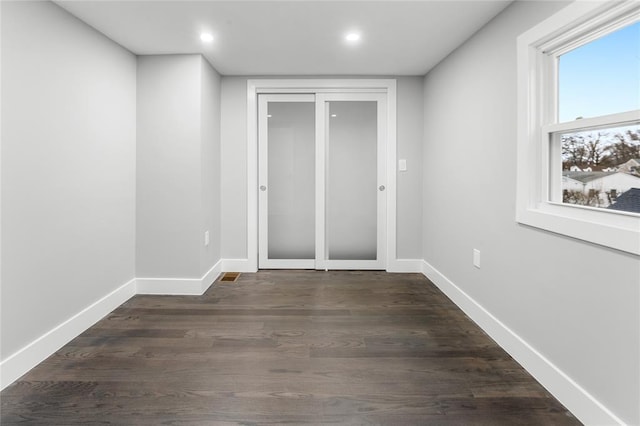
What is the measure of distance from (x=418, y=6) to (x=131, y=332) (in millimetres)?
3050

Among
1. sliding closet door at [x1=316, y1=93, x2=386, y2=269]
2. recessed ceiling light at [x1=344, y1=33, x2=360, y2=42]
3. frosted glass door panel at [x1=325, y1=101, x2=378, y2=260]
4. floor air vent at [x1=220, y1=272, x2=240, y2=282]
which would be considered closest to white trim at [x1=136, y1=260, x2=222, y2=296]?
floor air vent at [x1=220, y1=272, x2=240, y2=282]

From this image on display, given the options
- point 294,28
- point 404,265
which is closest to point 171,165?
point 294,28

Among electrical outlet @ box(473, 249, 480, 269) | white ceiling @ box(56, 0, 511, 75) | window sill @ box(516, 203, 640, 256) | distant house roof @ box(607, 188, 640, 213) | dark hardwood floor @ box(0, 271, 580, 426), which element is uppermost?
white ceiling @ box(56, 0, 511, 75)

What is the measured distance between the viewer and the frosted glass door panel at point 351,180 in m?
4.30

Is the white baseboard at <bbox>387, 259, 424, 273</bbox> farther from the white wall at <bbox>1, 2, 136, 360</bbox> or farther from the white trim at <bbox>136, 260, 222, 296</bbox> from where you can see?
the white wall at <bbox>1, 2, 136, 360</bbox>

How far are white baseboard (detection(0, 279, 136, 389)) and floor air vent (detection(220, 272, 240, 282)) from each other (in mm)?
1010

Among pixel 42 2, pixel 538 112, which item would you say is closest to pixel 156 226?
pixel 42 2

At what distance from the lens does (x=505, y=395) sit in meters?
1.88

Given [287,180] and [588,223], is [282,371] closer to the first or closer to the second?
[588,223]

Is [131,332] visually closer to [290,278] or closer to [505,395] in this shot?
[290,278]

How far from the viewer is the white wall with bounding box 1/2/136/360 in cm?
203

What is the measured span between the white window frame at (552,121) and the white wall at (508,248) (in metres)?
0.09

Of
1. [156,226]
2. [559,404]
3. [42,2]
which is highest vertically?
[42,2]

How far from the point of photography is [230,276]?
161 inches
